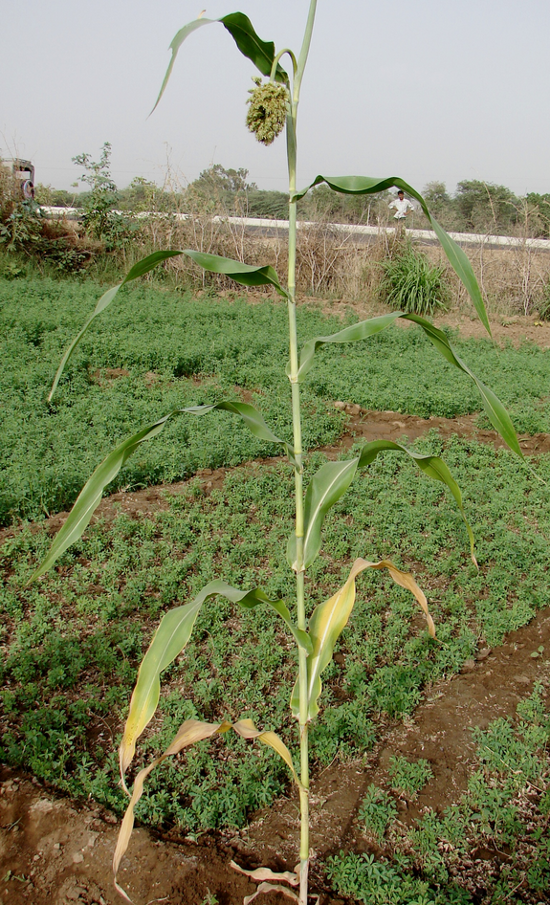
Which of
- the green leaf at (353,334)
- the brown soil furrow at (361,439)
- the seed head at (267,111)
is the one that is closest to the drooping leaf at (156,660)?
the green leaf at (353,334)

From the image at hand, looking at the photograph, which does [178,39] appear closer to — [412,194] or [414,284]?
[412,194]

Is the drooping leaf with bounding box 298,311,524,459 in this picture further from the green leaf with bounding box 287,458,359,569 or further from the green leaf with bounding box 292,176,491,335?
the green leaf with bounding box 287,458,359,569

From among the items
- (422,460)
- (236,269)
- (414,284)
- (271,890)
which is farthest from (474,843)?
(414,284)

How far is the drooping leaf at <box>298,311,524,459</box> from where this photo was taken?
130cm

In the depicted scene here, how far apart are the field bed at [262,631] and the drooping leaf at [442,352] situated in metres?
1.46

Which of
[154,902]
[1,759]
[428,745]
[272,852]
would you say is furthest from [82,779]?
[428,745]

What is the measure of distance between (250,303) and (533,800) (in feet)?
33.0

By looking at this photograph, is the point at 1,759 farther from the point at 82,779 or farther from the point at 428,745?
the point at 428,745

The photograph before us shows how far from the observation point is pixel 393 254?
40.1 ft

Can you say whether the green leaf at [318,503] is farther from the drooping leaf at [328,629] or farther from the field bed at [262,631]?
the field bed at [262,631]

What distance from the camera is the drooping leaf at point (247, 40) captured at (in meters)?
1.20

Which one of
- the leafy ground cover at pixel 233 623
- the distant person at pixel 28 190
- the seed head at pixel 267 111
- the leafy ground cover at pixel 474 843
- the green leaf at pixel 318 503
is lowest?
the leafy ground cover at pixel 474 843

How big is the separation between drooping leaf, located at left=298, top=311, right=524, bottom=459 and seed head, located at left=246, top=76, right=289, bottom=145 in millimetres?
437

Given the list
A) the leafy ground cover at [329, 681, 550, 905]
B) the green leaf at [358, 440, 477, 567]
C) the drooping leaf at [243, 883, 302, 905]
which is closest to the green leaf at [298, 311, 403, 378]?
the green leaf at [358, 440, 477, 567]
